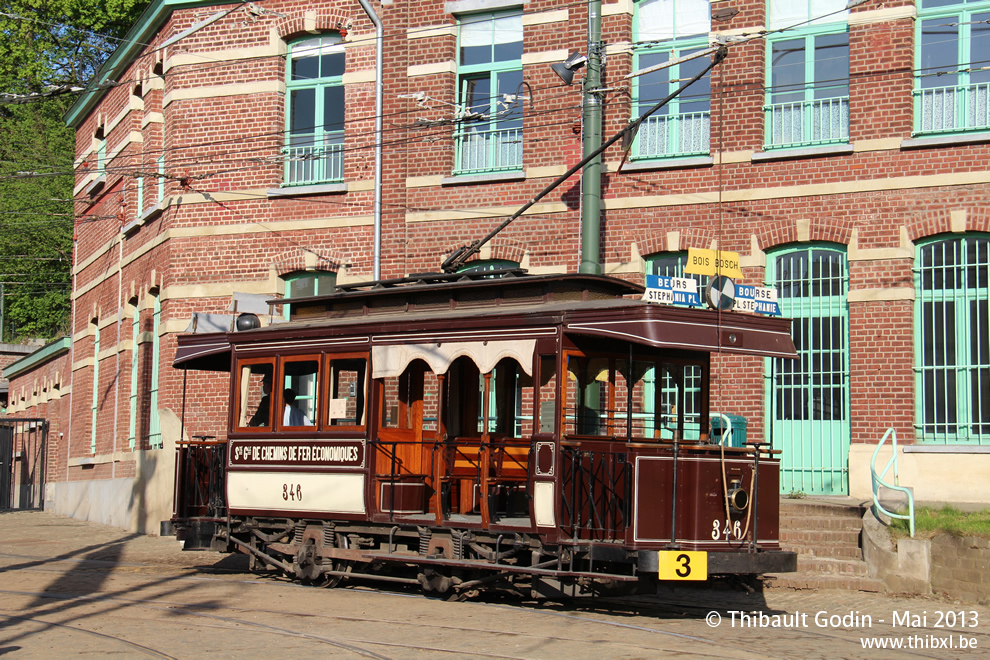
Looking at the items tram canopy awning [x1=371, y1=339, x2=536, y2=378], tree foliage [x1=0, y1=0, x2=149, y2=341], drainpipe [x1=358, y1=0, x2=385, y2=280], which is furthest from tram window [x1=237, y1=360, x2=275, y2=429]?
tree foliage [x1=0, y1=0, x2=149, y2=341]

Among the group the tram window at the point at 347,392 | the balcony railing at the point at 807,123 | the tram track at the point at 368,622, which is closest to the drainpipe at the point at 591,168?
the balcony railing at the point at 807,123

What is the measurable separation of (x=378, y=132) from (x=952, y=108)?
29.4ft

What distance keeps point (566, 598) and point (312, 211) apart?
10482mm

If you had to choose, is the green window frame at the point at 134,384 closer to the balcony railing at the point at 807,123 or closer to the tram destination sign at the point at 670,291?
the balcony railing at the point at 807,123

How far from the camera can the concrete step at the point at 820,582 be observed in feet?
42.3

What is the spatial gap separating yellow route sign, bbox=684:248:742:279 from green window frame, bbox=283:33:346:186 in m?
10.8

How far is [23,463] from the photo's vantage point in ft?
114

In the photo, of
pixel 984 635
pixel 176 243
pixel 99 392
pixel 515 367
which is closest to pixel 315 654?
pixel 515 367

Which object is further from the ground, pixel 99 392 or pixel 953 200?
pixel 953 200

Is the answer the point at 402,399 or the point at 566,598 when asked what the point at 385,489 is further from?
the point at 566,598

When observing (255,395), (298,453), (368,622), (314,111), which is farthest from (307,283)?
(368,622)

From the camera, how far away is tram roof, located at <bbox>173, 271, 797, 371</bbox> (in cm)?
1060

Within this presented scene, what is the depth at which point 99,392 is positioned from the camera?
2658 centimetres

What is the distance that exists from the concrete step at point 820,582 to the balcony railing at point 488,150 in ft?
27.7
